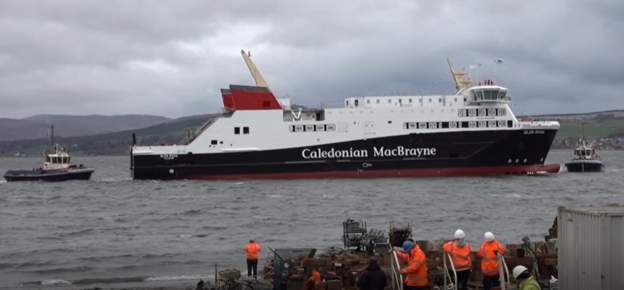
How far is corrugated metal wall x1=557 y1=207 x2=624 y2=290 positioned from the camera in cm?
1002

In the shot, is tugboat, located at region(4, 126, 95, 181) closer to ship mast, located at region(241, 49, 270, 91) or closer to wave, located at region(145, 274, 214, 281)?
ship mast, located at region(241, 49, 270, 91)

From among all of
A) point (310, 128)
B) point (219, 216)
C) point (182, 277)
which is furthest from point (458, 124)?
point (182, 277)

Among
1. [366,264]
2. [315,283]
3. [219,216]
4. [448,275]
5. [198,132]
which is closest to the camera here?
[448,275]

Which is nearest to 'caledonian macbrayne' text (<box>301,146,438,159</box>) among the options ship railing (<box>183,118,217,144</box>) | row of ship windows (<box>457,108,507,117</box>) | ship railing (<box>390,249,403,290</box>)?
row of ship windows (<box>457,108,507,117</box>)

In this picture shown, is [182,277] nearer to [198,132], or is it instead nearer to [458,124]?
[198,132]

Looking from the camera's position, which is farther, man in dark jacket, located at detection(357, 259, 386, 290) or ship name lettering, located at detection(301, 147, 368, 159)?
ship name lettering, located at detection(301, 147, 368, 159)

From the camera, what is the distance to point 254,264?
16.8 m

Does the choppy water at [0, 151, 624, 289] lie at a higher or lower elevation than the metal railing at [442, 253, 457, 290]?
lower

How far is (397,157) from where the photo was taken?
48906mm

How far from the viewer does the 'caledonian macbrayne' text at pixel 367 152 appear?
160 feet

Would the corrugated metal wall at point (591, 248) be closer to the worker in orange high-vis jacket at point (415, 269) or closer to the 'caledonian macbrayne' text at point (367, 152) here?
the worker in orange high-vis jacket at point (415, 269)

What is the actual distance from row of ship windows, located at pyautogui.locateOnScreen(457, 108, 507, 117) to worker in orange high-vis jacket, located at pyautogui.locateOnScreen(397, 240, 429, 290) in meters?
40.3

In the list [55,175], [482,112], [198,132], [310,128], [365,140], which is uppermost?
[482,112]

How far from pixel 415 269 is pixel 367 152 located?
39.3 metres
